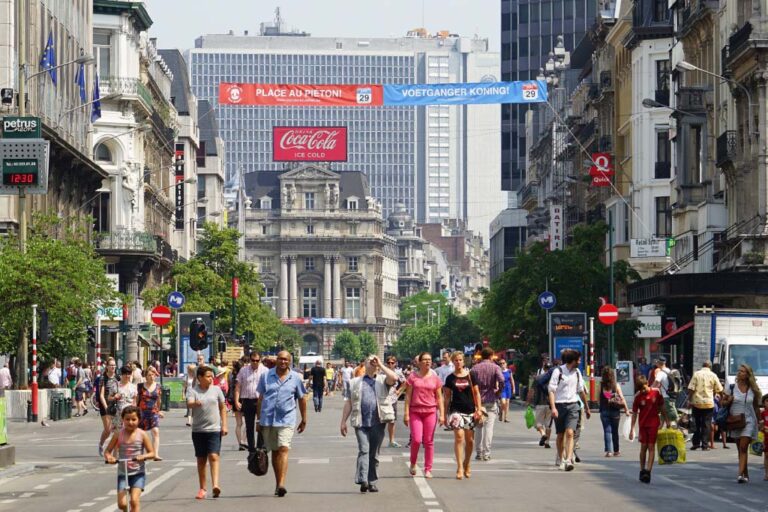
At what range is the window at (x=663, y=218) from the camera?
8231 cm

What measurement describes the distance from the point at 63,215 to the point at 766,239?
2707 cm

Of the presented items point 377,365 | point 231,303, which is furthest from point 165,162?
point 377,365

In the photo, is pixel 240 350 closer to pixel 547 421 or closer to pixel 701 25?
pixel 701 25

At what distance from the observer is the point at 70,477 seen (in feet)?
91.6

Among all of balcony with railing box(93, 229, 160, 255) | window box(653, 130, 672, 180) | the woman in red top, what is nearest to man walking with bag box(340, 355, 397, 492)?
the woman in red top

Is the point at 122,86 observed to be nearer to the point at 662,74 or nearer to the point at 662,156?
the point at 662,74

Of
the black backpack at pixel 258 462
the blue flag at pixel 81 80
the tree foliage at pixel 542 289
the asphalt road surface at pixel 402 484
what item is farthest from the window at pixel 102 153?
the black backpack at pixel 258 462

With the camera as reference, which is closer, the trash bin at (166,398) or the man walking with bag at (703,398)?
the man walking with bag at (703,398)

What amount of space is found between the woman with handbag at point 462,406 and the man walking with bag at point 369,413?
51.5 inches

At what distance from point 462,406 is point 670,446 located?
4050 mm

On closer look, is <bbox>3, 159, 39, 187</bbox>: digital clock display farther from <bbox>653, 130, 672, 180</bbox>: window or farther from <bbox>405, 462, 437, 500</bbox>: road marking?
<bbox>653, 130, 672, 180</bbox>: window

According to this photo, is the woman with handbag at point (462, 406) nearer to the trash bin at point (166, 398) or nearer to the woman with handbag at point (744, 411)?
the woman with handbag at point (744, 411)

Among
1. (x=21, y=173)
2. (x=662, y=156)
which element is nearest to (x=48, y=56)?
(x=21, y=173)

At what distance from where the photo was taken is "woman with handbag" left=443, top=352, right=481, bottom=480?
25.9 meters
